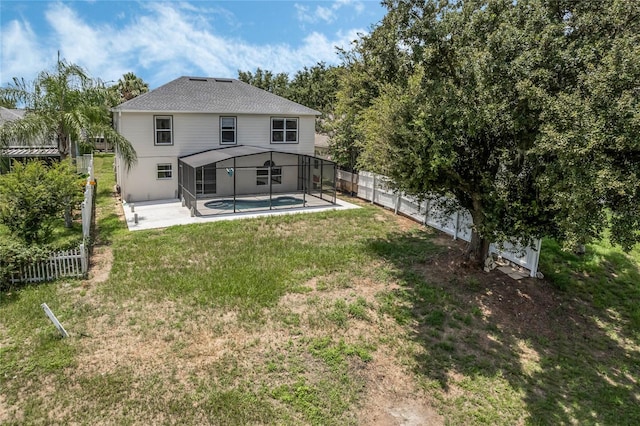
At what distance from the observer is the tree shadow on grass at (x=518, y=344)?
6758mm

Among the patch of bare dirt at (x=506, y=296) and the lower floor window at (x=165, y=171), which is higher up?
the lower floor window at (x=165, y=171)

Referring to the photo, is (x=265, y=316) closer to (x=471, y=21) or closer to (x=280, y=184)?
(x=471, y=21)

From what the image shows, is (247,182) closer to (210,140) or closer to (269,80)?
(210,140)

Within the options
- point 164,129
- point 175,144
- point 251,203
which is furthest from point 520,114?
point 164,129

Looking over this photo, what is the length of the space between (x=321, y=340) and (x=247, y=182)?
15326 mm

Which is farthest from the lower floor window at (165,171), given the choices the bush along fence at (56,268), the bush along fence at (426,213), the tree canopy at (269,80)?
the tree canopy at (269,80)

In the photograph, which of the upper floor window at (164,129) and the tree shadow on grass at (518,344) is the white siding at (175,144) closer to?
the upper floor window at (164,129)

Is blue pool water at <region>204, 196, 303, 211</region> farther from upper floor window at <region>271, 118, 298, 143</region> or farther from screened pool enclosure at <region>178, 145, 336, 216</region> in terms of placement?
upper floor window at <region>271, 118, 298, 143</region>

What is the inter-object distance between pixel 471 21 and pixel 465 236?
23.7 ft

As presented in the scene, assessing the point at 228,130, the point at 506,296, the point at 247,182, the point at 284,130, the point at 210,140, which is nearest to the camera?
the point at 506,296

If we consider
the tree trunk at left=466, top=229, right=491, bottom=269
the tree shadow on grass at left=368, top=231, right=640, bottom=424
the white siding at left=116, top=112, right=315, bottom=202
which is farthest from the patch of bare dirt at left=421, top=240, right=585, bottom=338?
the white siding at left=116, top=112, right=315, bottom=202

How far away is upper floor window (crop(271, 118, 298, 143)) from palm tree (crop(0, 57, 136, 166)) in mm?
Result: 7660

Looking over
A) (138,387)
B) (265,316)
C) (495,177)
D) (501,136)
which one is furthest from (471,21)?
(138,387)

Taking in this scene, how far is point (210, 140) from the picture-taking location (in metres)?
21.1
